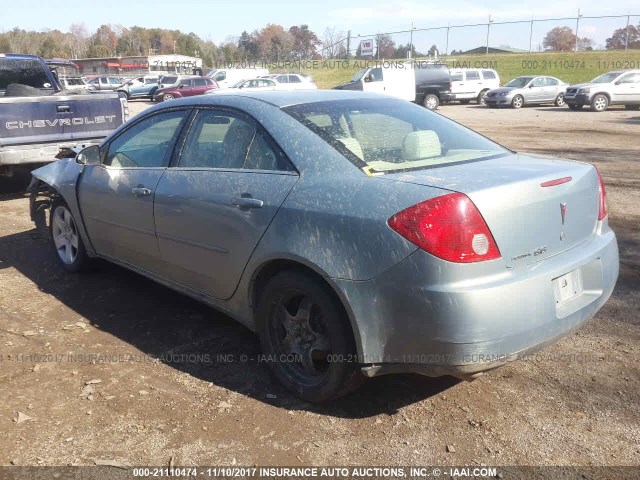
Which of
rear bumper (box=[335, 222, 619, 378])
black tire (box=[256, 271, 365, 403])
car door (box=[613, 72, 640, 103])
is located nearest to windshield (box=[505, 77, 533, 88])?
car door (box=[613, 72, 640, 103])

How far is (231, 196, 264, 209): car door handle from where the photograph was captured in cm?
330

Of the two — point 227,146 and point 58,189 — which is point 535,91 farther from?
point 227,146

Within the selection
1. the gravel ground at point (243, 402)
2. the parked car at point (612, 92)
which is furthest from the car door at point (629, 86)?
the gravel ground at point (243, 402)

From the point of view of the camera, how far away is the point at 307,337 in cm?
328

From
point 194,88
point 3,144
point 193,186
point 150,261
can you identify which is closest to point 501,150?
point 193,186

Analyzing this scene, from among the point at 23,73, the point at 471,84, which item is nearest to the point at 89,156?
the point at 23,73

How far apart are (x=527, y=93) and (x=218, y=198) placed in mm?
28062

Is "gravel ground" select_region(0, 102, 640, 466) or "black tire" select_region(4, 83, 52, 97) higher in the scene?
"black tire" select_region(4, 83, 52, 97)

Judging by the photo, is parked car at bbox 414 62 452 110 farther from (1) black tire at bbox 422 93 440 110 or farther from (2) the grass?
(2) the grass

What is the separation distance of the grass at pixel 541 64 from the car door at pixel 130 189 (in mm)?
38699

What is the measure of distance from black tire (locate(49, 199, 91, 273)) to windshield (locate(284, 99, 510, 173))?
105 inches

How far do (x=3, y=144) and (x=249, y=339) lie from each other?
5539 mm

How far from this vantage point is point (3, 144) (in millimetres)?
7871

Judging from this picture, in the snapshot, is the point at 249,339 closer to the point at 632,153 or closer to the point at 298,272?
the point at 298,272
